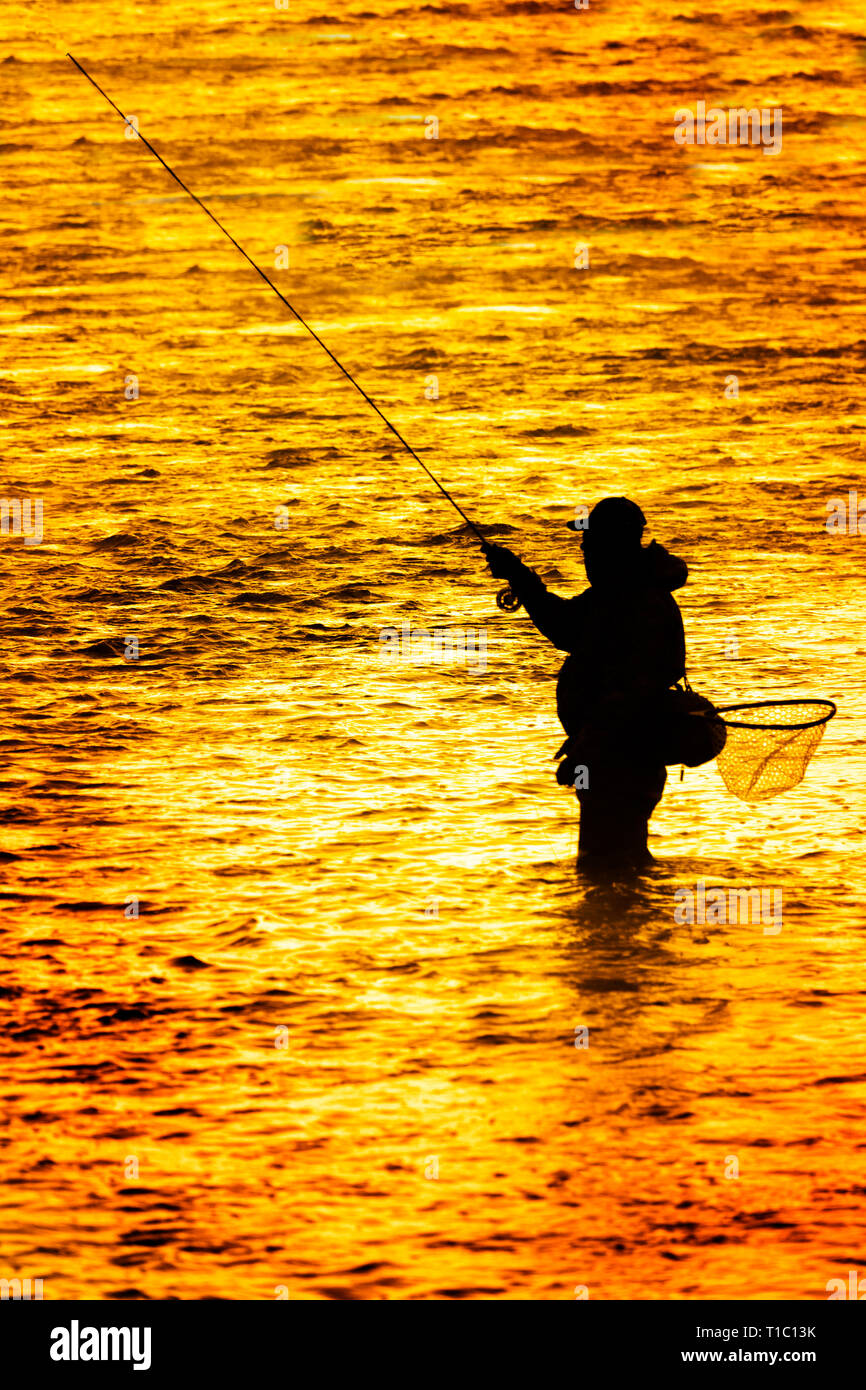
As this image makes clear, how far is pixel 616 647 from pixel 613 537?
1.13ft

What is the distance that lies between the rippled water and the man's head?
1.04 m

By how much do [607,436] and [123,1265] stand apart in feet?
30.1

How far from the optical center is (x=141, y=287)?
17062mm

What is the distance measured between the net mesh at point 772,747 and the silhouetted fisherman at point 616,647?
377mm

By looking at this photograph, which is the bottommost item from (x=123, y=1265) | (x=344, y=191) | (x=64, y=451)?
(x=123, y=1265)

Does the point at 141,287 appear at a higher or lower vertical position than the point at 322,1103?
higher

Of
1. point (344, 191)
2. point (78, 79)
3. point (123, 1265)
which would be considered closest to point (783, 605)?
point (123, 1265)

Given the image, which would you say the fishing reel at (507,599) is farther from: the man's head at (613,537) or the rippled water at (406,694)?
the rippled water at (406,694)

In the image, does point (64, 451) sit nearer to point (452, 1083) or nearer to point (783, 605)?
point (783, 605)

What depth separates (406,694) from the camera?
8.86 meters

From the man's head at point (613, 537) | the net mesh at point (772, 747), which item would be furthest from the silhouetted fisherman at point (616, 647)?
the net mesh at point (772, 747)

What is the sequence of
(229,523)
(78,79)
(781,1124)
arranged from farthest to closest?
1. (78,79)
2. (229,523)
3. (781,1124)

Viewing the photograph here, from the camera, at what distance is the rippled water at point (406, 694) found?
16.5 feet

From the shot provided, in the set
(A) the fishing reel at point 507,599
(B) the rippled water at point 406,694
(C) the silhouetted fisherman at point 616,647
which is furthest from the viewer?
(A) the fishing reel at point 507,599
